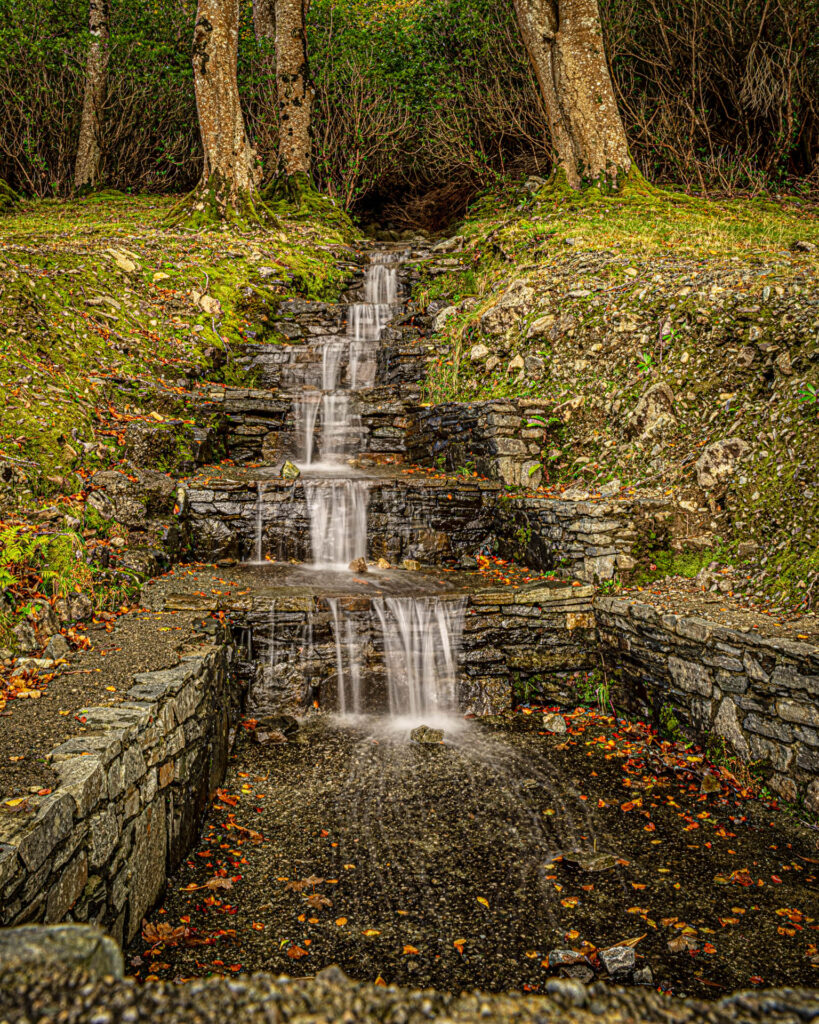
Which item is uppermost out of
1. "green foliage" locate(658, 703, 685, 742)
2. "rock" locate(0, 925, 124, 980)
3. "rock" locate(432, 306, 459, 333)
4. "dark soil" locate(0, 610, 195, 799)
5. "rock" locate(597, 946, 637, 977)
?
"rock" locate(432, 306, 459, 333)

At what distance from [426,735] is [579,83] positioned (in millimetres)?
11652

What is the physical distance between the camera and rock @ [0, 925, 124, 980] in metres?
1.37

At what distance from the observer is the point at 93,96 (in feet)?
52.7

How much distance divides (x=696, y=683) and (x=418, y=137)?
15.9m

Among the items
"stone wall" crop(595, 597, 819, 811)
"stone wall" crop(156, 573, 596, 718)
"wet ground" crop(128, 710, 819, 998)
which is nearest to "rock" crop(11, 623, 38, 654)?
"stone wall" crop(156, 573, 596, 718)

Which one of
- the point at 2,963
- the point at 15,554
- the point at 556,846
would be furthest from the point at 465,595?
the point at 2,963

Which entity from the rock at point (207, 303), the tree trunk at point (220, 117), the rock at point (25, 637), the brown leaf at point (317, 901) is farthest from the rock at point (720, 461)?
the tree trunk at point (220, 117)

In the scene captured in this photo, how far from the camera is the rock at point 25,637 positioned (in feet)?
12.6

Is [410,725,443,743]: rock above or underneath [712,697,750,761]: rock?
underneath

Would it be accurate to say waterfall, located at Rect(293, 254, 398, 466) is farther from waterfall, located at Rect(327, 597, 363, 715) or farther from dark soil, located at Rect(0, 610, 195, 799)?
dark soil, located at Rect(0, 610, 195, 799)

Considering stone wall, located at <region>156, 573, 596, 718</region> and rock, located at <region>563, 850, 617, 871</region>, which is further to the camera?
stone wall, located at <region>156, 573, 596, 718</region>

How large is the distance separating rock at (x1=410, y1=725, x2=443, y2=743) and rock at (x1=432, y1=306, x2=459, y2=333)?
23.9 feet

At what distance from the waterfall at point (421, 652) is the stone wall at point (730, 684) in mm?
1359

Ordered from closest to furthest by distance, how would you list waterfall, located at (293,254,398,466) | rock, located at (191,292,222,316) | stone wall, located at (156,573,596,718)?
stone wall, located at (156,573,596,718)
waterfall, located at (293,254,398,466)
rock, located at (191,292,222,316)
